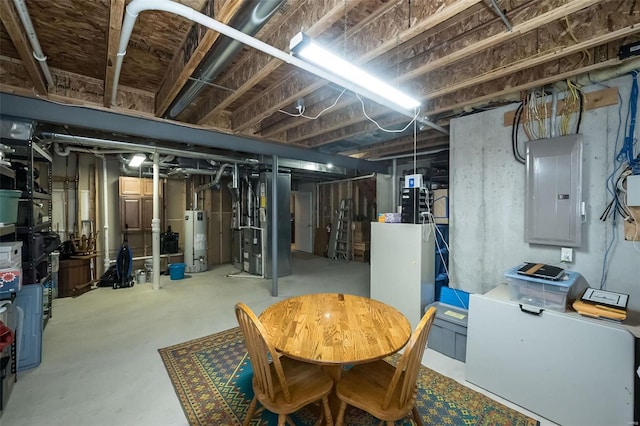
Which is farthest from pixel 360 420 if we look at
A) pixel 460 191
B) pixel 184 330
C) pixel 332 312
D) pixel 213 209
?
pixel 213 209

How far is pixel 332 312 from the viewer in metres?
2.00

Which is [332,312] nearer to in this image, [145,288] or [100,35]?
[100,35]

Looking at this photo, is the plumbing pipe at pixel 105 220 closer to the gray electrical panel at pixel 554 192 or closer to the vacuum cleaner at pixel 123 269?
the vacuum cleaner at pixel 123 269

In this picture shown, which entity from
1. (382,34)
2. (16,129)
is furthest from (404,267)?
(16,129)

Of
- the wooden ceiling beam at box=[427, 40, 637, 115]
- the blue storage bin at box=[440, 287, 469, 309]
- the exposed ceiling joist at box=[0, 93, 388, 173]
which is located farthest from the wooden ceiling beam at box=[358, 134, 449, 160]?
the blue storage bin at box=[440, 287, 469, 309]

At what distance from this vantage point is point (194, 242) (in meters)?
5.98

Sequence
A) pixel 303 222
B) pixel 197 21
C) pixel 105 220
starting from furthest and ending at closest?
pixel 303 222
pixel 105 220
pixel 197 21

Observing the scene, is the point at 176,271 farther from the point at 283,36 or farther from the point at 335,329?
the point at 283,36

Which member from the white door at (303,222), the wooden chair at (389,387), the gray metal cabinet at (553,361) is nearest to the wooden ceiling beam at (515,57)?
the gray metal cabinet at (553,361)

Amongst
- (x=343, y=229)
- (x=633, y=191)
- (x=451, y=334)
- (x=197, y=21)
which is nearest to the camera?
(x=197, y=21)

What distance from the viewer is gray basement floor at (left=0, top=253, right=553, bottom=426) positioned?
6.30ft

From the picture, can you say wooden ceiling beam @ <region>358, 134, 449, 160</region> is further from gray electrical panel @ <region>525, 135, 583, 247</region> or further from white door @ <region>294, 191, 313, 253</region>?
white door @ <region>294, 191, 313, 253</region>

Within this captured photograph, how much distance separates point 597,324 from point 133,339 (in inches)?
160

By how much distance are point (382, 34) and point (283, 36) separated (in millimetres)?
678
